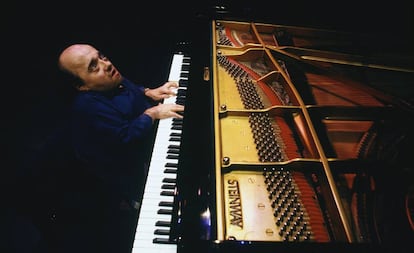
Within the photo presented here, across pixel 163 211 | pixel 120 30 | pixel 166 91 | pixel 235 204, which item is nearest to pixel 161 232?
pixel 163 211

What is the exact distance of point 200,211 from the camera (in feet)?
4.96

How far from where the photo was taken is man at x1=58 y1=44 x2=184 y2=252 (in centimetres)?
251

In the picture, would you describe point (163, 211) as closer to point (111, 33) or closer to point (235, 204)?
point (235, 204)

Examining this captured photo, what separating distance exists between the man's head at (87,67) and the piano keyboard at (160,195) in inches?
31.9

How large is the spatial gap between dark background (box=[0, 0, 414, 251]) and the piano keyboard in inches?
43.6

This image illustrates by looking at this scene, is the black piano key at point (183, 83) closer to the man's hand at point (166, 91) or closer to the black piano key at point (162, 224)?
the man's hand at point (166, 91)

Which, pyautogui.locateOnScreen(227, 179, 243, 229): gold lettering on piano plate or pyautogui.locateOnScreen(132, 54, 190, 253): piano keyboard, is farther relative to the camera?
pyautogui.locateOnScreen(132, 54, 190, 253): piano keyboard

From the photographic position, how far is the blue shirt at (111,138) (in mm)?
2486

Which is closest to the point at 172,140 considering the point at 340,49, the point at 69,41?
the point at 340,49

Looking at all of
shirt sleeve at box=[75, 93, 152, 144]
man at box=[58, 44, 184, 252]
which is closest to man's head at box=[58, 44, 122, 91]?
man at box=[58, 44, 184, 252]

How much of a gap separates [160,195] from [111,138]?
908mm

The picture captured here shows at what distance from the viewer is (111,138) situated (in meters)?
2.56

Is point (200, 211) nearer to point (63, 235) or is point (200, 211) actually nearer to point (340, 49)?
point (63, 235)

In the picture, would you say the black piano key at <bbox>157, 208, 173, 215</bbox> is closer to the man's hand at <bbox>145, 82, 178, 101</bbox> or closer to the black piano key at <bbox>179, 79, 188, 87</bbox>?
the man's hand at <bbox>145, 82, 178, 101</bbox>
